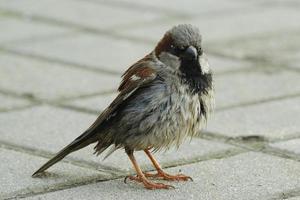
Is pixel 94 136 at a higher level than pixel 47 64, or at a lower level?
higher

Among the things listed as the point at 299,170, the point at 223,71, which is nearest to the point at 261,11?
the point at 223,71

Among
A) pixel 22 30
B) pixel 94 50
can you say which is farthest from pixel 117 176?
pixel 22 30

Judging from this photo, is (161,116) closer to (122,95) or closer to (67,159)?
(122,95)

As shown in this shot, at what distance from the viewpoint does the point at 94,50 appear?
8.21 meters

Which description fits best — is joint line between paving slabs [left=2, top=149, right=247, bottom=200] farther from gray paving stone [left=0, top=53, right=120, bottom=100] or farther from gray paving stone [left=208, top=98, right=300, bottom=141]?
gray paving stone [left=0, top=53, right=120, bottom=100]

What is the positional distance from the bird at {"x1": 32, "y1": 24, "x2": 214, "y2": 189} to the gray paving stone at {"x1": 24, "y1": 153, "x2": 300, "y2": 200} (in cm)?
9

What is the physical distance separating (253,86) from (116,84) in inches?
41.6

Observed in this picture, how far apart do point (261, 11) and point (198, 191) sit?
502 cm

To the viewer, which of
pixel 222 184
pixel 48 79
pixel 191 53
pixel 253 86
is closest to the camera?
pixel 191 53

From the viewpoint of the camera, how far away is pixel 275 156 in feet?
17.8

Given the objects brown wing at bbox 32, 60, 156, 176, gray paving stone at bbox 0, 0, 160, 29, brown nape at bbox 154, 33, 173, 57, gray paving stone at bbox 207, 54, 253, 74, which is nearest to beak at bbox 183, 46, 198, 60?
brown nape at bbox 154, 33, 173, 57

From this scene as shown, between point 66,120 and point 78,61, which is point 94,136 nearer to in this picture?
point 66,120

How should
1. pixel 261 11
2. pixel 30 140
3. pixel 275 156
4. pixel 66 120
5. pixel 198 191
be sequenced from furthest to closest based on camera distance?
pixel 261 11 < pixel 66 120 < pixel 30 140 < pixel 275 156 < pixel 198 191

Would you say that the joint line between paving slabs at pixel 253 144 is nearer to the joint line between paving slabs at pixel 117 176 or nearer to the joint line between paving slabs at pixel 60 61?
the joint line between paving slabs at pixel 117 176
